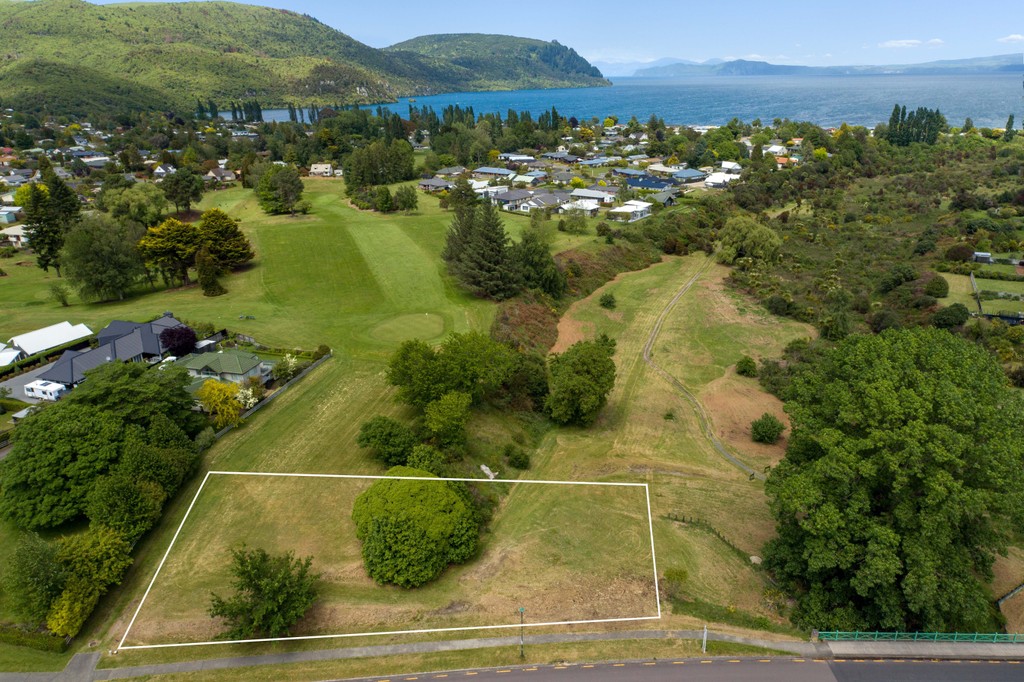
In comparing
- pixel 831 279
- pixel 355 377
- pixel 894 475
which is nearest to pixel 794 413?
pixel 894 475

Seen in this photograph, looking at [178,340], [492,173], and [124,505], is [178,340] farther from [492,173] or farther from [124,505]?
[492,173]

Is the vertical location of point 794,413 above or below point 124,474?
above

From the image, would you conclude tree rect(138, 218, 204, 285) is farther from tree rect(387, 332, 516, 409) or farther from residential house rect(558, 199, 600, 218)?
residential house rect(558, 199, 600, 218)

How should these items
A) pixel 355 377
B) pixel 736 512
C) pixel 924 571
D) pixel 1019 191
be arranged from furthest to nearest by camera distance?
pixel 1019 191, pixel 355 377, pixel 736 512, pixel 924 571

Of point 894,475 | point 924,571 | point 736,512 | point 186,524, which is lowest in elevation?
point 736,512

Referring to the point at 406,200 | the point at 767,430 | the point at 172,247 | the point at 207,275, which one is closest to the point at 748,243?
the point at 767,430

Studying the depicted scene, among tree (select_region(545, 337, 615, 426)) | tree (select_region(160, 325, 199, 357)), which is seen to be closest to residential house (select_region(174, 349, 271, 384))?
tree (select_region(160, 325, 199, 357))

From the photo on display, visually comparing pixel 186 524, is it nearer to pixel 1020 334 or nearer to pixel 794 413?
pixel 794 413

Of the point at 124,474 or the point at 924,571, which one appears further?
the point at 124,474
